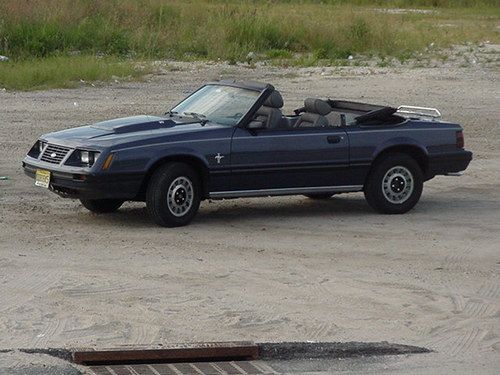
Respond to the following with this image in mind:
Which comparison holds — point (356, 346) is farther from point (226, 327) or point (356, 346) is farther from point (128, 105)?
point (128, 105)

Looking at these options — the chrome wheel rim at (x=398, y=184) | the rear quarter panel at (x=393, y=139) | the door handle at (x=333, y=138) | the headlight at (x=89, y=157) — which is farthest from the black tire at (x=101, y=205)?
the chrome wheel rim at (x=398, y=184)

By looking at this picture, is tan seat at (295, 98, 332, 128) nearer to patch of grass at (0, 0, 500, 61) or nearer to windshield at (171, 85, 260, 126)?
windshield at (171, 85, 260, 126)

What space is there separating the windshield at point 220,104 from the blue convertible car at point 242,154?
0.01 meters

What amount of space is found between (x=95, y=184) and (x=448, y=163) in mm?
4049

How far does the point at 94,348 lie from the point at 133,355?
0.29 m

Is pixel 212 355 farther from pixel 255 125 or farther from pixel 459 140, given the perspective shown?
pixel 459 140

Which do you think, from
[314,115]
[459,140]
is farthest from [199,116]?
[459,140]

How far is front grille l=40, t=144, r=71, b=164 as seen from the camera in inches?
510

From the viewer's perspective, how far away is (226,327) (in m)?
9.80

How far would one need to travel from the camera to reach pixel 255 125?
13.7 meters

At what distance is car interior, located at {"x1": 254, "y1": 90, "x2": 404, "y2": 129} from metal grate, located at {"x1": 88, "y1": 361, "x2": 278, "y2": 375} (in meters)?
5.09

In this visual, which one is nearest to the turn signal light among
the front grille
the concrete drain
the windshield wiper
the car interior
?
the front grille

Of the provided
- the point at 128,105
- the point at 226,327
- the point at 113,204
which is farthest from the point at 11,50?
the point at 226,327

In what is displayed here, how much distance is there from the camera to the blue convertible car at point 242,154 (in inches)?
507
